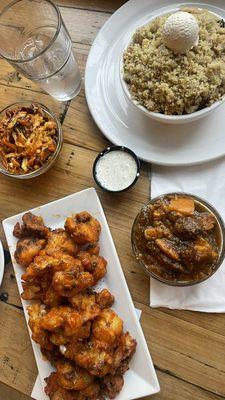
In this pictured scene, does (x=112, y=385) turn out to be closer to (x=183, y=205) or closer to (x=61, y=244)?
(x=61, y=244)

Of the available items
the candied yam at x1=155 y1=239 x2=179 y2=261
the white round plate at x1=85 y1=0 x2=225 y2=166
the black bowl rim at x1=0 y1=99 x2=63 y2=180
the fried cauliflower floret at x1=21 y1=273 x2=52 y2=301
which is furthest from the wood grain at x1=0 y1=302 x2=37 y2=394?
the white round plate at x1=85 y1=0 x2=225 y2=166

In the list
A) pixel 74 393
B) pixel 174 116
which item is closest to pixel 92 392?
pixel 74 393

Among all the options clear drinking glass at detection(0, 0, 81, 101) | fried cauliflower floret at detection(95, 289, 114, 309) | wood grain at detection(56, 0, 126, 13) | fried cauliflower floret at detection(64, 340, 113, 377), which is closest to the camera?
fried cauliflower floret at detection(64, 340, 113, 377)

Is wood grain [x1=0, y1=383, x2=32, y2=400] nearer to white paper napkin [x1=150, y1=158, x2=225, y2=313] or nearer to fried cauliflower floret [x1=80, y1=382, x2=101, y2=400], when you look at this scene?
fried cauliflower floret [x1=80, y1=382, x2=101, y2=400]

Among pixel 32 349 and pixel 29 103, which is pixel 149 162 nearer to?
pixel 29 103

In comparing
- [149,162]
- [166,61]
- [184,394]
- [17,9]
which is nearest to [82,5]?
[17,9]

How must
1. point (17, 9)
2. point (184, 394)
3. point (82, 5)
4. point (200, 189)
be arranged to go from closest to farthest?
point (184, 394) → point (200, 189) → point (17, 9) → point (82, 5)
